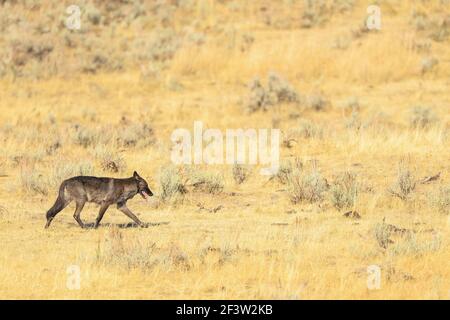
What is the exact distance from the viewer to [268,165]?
16.1 metres

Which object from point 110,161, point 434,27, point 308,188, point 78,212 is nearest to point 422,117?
point 308,188

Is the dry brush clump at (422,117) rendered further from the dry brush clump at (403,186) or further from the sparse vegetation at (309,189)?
the sparse vegetation at (309,189)

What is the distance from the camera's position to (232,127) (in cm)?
2086

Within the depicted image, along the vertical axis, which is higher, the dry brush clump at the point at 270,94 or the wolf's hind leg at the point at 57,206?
the dry brush clump at the point at 270,94

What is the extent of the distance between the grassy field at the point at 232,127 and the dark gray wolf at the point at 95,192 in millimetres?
289

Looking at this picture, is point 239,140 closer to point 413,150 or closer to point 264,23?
point 413,150

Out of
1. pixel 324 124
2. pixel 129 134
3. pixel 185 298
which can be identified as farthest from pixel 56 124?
pixel 185 298

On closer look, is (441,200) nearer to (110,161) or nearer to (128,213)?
(128,213)

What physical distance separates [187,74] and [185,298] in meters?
18.5

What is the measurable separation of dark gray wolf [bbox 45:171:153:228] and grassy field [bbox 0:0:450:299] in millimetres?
289

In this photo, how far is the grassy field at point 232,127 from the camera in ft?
30.2

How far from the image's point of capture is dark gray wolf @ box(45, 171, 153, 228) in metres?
11.2

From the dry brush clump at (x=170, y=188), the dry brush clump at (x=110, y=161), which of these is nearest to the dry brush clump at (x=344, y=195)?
the dry brush clump at (x=170, y=188)

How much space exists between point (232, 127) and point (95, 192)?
9.80m
